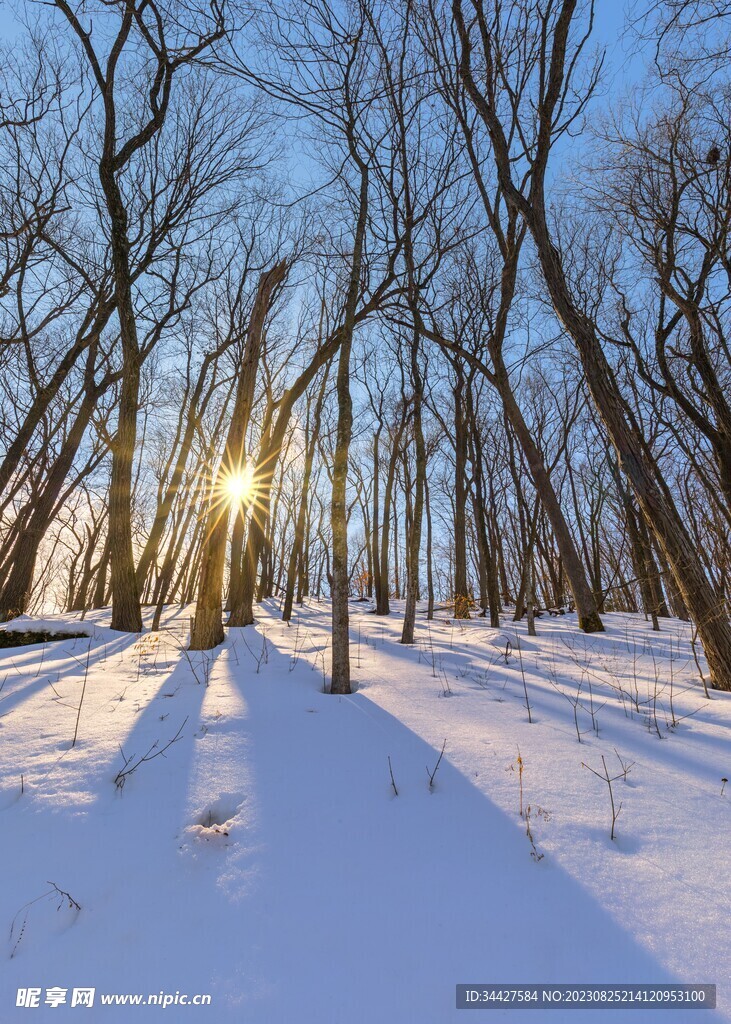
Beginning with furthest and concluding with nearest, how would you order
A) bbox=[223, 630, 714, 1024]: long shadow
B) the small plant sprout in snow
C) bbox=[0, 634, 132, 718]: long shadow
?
1. bbox=[0, 634, 132, 718]: long shadow
2. the small plant sprout in snow
3. bbox=[223, 630, 714, 1024]: long shadow

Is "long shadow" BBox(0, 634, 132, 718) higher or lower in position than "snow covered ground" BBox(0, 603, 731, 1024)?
higher

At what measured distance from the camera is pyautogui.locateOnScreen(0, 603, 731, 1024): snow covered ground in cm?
A: 136

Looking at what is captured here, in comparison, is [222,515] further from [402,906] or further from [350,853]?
[402,906]

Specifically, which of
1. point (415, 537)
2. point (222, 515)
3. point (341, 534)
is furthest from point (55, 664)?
point (415, 537)

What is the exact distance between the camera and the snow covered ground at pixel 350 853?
1.36m

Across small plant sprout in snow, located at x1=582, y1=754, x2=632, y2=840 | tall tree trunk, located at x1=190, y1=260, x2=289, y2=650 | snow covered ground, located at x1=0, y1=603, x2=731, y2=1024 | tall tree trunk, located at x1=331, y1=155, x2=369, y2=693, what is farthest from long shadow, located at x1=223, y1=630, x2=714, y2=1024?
tall tree trunk, located at x1=190, y1=260, x2=289, y2=650

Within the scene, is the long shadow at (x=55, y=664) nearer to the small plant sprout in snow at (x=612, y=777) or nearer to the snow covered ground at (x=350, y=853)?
the snow covered ground at (x=350, y=853)

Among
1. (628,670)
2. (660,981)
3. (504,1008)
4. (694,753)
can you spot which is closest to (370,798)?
(504,1008)

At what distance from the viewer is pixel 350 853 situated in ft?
6.12

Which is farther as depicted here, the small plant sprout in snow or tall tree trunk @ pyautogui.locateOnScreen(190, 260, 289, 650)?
tall tree trunk @ pyautogui.locateOnScreen(190, 260, 289, 650)

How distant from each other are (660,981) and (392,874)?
934mm

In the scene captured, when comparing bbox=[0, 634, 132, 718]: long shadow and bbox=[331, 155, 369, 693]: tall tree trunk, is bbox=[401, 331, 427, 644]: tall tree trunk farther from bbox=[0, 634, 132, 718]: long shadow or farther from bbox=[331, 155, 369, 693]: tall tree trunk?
bbox=[0, 634, 132, 718]: long shadow

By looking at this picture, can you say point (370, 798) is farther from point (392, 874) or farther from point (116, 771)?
point (116, 771)

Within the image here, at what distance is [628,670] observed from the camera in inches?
188
